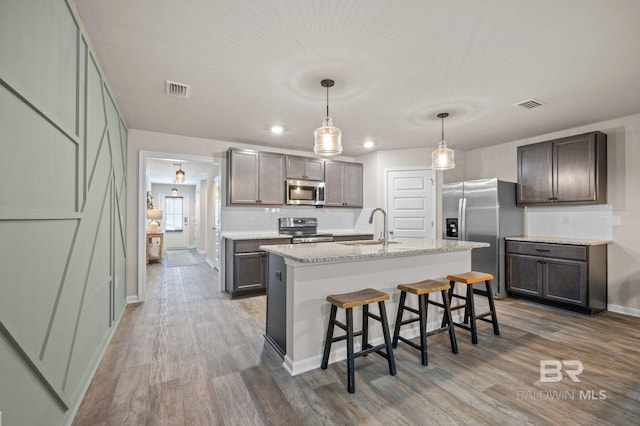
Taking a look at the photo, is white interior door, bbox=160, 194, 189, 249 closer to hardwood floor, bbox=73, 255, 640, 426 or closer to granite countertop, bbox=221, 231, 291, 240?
granite countertop, bbox=221, 231, 291, 240

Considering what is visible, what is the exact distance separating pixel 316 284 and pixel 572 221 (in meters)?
4.12

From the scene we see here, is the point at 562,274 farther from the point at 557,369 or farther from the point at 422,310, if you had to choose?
the point at 422,310

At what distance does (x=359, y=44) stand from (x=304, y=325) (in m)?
2.15

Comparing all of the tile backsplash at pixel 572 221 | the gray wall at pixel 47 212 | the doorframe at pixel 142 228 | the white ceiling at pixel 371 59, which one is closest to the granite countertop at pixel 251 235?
the doorframe at pixel 142 228

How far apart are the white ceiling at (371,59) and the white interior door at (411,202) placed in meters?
1.58

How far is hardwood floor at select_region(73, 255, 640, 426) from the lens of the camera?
181 centimetres

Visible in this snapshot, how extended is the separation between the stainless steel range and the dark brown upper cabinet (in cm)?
316

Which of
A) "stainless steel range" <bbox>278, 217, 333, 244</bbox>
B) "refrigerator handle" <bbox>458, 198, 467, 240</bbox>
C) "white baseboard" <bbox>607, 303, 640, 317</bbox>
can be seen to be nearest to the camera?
"white baseboard" <bbox>607, 303, 640, 317</bbox>

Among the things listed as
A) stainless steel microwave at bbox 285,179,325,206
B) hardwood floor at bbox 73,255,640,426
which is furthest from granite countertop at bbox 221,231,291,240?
hardwood floor at bbox 73,255,640,426

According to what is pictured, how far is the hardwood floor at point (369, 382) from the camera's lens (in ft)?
5.95

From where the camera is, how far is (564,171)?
4.09 meters

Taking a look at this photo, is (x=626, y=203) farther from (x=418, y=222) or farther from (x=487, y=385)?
(x=487, y=385)

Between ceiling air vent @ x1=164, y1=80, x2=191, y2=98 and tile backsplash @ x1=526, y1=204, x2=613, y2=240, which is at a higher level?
ceiling air vent @ x1=164, y1=80, x2=191, y2=98

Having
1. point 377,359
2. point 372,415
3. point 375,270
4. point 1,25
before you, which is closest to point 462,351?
point 377,359
